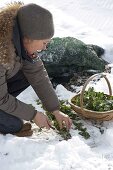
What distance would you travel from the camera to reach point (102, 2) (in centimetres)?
890

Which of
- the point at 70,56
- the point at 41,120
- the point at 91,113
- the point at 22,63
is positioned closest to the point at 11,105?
the point at 41,120

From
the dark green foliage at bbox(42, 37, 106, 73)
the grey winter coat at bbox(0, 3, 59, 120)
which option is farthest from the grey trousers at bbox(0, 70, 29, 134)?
the dark green foliage at bbox(42, 37, 106, 73)

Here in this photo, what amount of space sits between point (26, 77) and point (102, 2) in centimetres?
550

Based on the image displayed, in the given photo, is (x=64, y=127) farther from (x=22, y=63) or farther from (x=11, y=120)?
(x=22, y=63)

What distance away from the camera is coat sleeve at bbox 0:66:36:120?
334cm

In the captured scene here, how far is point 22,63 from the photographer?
3.61 meters

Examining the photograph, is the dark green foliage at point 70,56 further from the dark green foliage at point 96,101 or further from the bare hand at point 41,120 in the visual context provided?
the bare hand at point 41,120

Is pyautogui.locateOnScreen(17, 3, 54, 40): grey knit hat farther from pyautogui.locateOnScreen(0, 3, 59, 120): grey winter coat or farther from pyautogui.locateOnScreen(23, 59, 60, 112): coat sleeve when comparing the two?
pyautogui.locateOnScreen(23, 59, 60, 112): coat sleeve

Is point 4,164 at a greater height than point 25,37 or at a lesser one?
lesser

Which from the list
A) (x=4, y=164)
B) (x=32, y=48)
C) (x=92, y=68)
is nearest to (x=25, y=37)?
(x=32, y=48)

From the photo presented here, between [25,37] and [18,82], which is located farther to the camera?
[18,82]

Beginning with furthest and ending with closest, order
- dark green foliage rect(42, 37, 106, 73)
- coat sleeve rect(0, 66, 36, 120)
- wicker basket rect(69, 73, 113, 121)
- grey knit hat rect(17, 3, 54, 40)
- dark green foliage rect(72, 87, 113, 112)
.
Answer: dark green foliage rect(42, 37, 106, 73), dark green foliage rect(72, 87, 113, 112), wicker basket rect(69, 73, 113, 121), coat sleeve rect(0, 66, 36, 120), grey knit hat rect(17, 3, 54, 40)

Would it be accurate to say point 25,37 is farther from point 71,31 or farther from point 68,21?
point 68,21

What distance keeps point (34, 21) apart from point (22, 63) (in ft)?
1.88
